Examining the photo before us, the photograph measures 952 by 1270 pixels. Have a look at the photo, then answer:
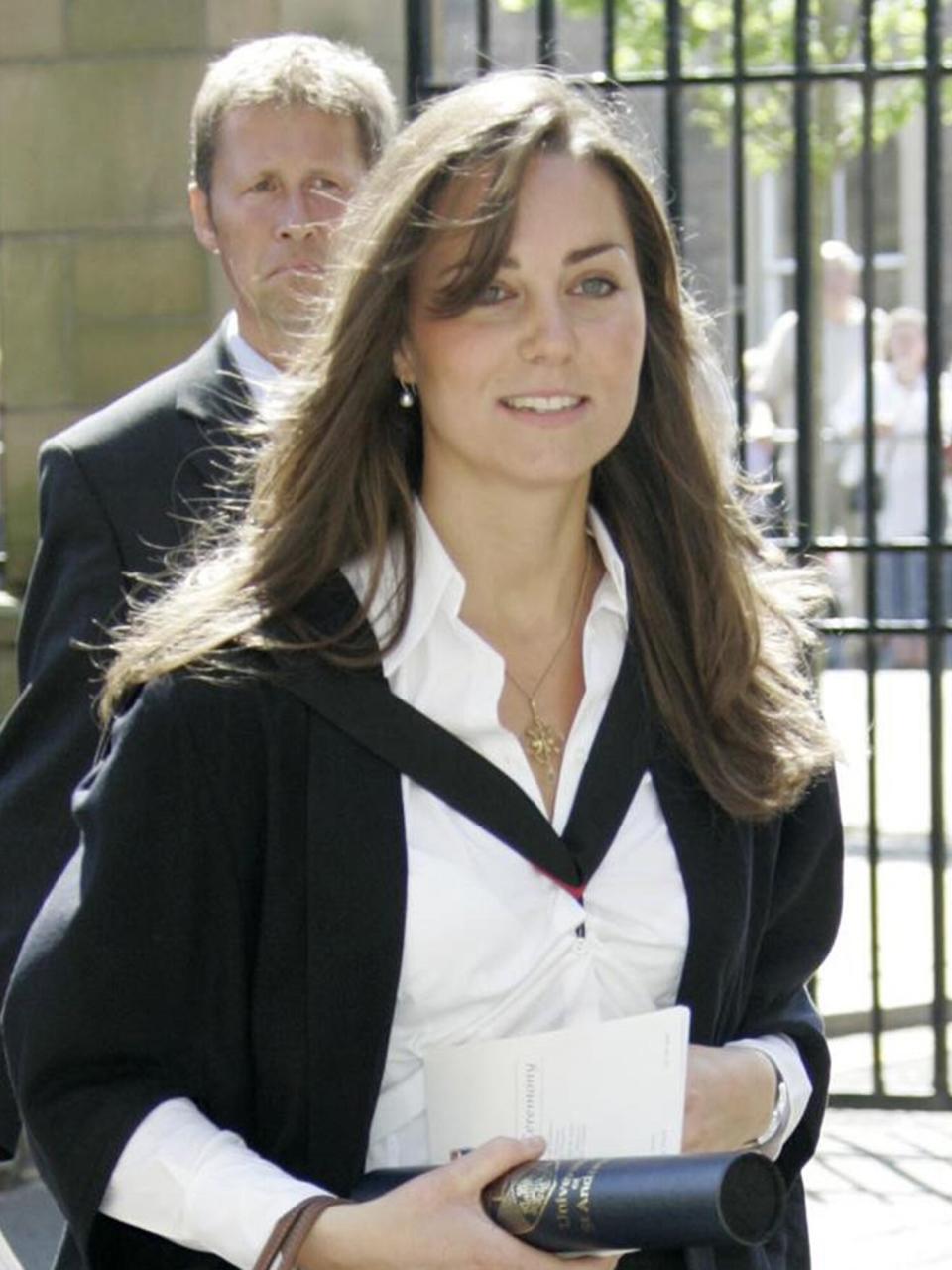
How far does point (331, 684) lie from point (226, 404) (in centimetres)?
112

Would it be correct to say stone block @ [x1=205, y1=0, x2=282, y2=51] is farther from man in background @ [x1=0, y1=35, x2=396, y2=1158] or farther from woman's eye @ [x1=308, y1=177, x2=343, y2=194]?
woman's eye @ [x1=308, y1=177, x2=343, y2=194]

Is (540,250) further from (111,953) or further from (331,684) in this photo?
(111,953)

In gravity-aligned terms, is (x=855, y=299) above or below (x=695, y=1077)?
above

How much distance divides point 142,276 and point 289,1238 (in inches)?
121

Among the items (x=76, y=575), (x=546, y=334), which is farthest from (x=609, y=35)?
(x=546, y=334)

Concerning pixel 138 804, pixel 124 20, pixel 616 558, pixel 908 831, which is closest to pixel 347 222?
pixel 616 558

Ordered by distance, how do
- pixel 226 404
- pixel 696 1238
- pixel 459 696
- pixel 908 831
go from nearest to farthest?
1. pixel 696 1238
2. pixel 459 696
3. pixel 226 404
4. pixel 908 831

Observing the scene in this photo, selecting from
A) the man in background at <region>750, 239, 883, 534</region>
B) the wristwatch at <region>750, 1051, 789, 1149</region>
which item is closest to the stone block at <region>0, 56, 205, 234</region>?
the wristwatch at <region>750, 1051, 789, 1149</region>

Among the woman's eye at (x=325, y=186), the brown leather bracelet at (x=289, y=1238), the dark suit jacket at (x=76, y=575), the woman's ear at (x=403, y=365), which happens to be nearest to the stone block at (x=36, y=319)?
the woman's eye at (x=325, y=186)

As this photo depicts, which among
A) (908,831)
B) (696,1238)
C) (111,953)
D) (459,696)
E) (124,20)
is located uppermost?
(124,20)

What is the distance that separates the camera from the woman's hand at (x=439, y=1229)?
220 centimetres

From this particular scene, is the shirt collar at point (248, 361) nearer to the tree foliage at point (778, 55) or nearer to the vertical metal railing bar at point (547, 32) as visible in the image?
the vertical metal railing bar at point (547, 32)

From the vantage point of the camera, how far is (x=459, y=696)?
252 cm

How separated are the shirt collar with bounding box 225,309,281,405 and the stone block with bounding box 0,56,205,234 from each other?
1.43 m
